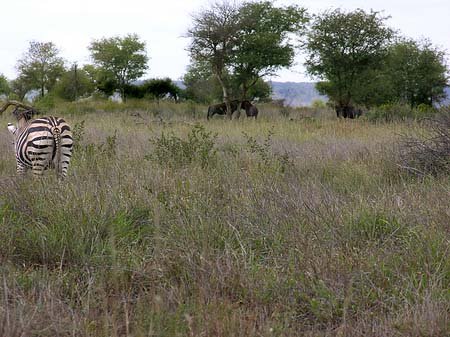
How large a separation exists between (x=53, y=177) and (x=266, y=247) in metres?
2.61

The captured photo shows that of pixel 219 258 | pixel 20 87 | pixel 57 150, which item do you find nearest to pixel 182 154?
pixel 57 150

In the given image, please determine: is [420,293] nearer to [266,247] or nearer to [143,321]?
[266,247]

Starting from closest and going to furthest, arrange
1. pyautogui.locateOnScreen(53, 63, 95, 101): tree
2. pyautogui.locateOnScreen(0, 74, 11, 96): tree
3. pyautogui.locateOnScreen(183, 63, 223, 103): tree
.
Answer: pyautogui.locateOnScreen(183, 63, 223, 103): tree < pyautogui.locateOnScreen(53, 63, 95, 101): tree < pyautogui.locateOnScreen(0, 74, 11, 96): tree

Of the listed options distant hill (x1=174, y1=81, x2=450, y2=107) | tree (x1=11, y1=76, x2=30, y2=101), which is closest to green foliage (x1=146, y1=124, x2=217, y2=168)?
distant hill (x1=174, y1=81, x2=450, y2=107)

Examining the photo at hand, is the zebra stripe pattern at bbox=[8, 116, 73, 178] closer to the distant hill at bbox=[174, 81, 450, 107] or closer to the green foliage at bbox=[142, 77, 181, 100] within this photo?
the distant hill at bbox=[174, 81, 450, 107]

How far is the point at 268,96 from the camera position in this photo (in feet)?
151

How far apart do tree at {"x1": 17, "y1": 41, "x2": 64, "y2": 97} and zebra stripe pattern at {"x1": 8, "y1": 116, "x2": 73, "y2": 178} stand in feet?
138

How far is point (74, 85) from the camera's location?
43.6 m

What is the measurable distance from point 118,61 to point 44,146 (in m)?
38.1

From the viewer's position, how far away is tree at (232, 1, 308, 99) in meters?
27.1

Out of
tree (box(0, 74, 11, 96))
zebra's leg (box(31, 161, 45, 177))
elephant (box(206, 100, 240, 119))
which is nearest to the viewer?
zebra's leg (box(31, 161, 45, 177))

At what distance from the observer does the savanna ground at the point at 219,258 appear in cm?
277

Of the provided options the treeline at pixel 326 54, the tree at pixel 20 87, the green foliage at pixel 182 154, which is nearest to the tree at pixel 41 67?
the tree at pixel 20 87

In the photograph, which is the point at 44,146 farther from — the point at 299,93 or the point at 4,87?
the point at 4,87
